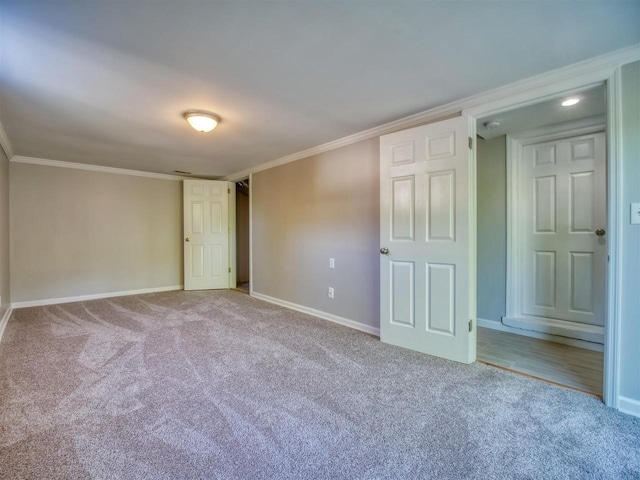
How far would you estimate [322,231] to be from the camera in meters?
3.78

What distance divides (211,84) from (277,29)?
2.71 feet

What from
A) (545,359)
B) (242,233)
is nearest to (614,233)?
(545,359)

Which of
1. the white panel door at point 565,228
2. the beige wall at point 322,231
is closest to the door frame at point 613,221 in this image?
the white panel door at point 565,228

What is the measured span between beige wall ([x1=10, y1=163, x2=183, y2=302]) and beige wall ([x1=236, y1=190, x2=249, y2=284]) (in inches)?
50.2

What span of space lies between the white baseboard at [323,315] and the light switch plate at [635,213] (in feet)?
7.10

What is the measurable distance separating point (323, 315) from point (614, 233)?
9.29ft

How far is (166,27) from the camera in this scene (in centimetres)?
156

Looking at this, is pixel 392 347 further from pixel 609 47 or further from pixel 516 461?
pixel 609 47

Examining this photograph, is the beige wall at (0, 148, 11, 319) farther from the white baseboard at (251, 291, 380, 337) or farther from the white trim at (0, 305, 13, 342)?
the white baseboard at (251, 291, 380, 337)

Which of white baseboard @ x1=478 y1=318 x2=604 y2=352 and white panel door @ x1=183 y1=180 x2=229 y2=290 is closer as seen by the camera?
white baseboard @ x1=478 y1=318 x2=604 y2=352

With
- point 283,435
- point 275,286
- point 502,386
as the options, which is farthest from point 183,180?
point 502,386

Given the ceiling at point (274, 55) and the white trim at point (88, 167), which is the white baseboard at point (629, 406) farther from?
the white trim at point (88, 167)

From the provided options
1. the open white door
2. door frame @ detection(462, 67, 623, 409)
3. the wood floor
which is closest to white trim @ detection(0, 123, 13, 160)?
the open white door

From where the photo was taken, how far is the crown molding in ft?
5.96
